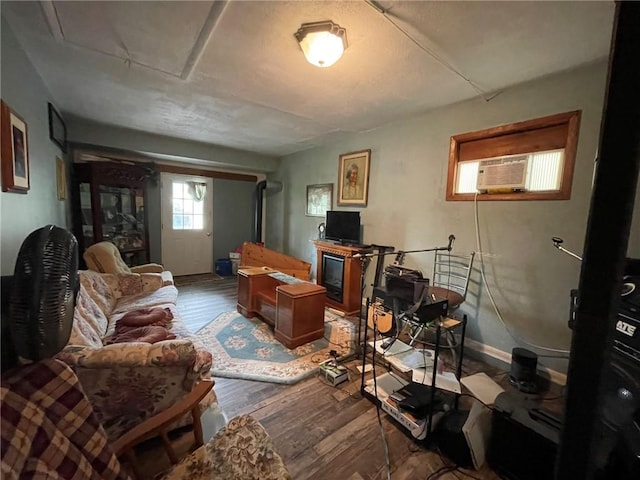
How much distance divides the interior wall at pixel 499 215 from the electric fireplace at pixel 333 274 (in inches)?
20.7

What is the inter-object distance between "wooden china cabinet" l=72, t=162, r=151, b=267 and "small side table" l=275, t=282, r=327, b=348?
3073mm

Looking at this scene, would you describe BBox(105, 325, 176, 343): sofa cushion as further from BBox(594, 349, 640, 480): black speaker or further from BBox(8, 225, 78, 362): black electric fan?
BBox(594, 349, 640, 480): black speaker

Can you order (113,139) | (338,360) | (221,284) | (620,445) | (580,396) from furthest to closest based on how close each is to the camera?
(221,284) → (113,139) → (338,360) → (620,445) → (580,396)

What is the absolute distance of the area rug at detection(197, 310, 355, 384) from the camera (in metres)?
2.21

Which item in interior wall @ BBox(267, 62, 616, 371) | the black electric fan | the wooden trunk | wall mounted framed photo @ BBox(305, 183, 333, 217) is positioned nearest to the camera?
the black electric fan

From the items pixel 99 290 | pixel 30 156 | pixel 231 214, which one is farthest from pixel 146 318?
pixel 231 214

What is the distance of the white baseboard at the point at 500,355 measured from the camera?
2.13 m

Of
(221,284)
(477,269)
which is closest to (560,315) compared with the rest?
(477,269)

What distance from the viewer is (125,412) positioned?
125 centimetres

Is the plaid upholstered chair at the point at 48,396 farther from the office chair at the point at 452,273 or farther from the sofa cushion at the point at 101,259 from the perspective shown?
the sofa cushion at the point at 101,259

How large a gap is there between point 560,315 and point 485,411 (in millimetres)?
1139

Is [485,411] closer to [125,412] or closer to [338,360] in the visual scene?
[338,360]

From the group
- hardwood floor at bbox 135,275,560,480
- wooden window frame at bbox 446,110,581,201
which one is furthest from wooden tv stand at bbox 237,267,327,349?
wooden window frame at bbox 446,110,581,201

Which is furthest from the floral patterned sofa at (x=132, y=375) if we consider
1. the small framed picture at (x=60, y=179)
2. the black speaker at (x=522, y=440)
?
the small framed picture at (x=60, y=179)
